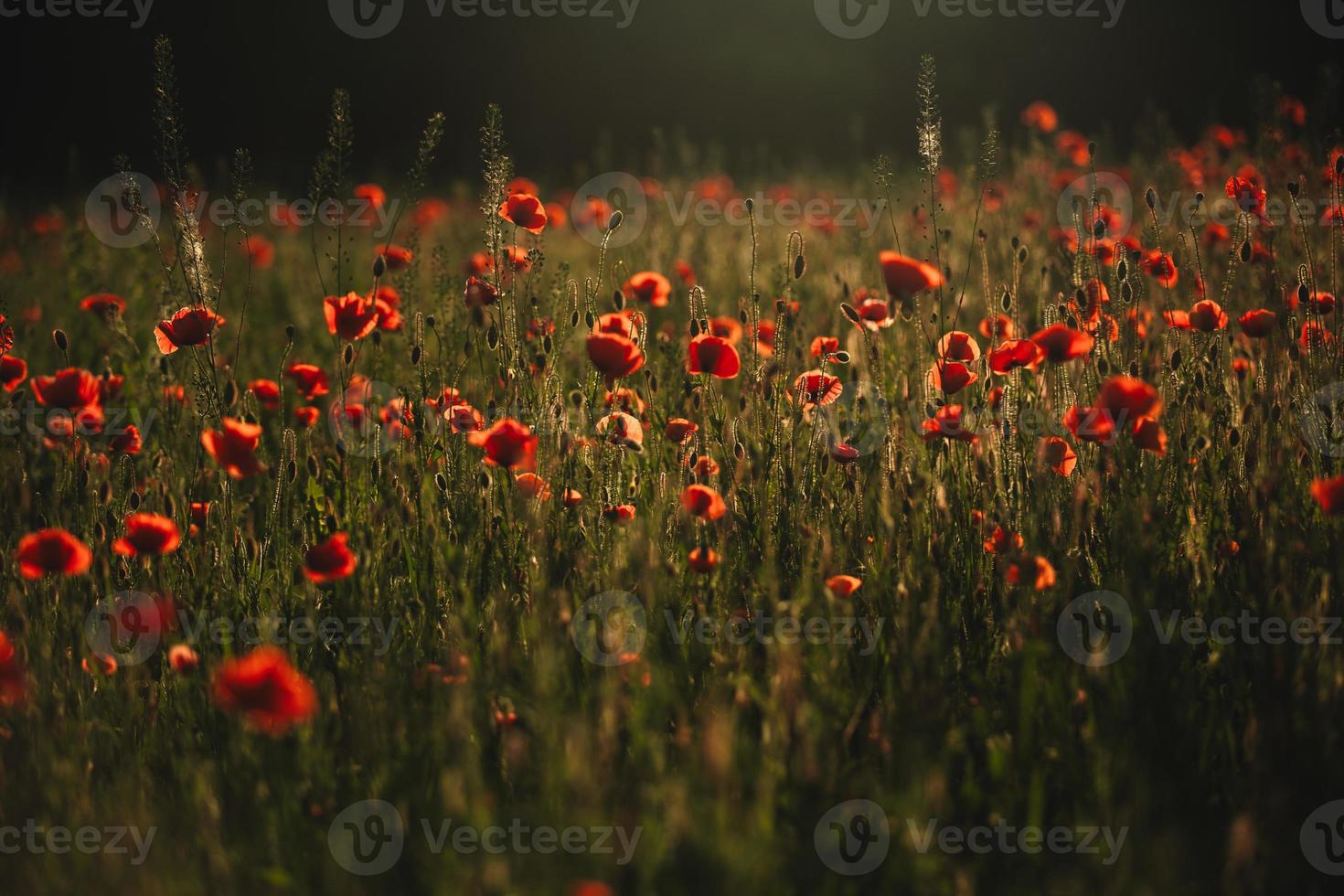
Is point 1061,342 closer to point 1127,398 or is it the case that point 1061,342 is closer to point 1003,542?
point 1127,398

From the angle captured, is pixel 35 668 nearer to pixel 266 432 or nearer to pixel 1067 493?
pixel 266 432

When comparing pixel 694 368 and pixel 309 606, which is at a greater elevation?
pixel 694 368

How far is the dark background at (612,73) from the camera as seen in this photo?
13812mm

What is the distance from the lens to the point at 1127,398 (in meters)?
1.81

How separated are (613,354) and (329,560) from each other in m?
0.66

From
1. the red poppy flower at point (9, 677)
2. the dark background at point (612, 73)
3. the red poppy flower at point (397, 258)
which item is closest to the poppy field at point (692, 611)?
the red poppy flower at point (9, 677)

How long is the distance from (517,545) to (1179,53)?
1552 centimetres

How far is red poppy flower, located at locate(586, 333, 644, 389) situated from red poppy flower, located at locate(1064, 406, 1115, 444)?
869 mm

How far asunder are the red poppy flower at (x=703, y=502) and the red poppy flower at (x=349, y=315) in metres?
0.85

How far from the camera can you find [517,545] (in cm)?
215

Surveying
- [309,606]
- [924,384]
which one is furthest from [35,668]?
[924,384]

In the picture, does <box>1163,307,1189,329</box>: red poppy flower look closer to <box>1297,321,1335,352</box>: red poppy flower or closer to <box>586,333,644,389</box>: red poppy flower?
<box>1297,321,1335,352</box>: red poppy flower

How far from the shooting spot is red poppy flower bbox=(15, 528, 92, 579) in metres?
1.71

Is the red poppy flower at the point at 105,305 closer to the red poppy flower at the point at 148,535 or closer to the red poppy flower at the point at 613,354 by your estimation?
the red poppy flower at the point at 148,535
